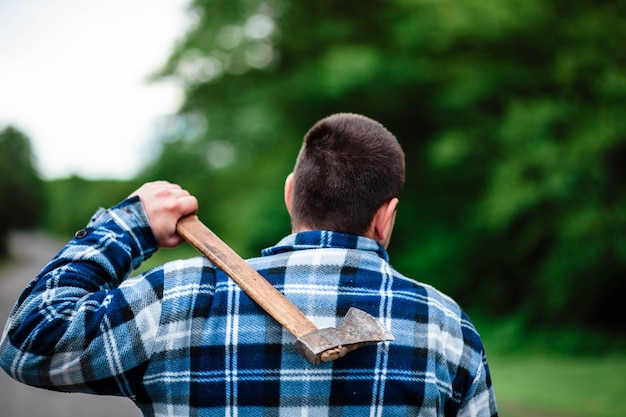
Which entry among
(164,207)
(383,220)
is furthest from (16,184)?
(383,220)

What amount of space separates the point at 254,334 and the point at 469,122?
27.1 feet

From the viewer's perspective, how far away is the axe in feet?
4.47

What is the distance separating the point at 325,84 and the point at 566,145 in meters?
4.14

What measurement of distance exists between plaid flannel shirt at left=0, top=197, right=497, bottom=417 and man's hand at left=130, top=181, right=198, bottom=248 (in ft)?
0.83

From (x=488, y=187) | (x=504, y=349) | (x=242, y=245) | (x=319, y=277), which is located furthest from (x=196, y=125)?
(x=319, y=277)

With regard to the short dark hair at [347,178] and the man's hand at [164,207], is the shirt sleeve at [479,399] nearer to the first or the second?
the short dark hair at [347,178]

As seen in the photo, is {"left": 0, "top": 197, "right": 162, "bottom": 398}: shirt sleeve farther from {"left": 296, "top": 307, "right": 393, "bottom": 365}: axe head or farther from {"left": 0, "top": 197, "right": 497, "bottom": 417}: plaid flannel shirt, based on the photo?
{"left": 296, "top": 307, "right": 393, "bottom": 365}: axe head

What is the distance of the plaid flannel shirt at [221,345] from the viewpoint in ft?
4.72

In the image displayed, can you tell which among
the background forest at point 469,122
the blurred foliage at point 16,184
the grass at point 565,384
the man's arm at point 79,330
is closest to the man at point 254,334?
the man's arm at point 79,330

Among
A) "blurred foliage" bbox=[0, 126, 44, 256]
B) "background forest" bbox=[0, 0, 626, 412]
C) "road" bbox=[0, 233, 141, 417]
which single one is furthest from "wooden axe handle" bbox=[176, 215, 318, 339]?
"blurred foliage" bbox=[0, 126, 44, 256]

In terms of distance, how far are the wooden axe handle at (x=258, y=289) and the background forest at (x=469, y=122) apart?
674 cm

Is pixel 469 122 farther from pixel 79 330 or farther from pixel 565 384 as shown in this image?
pixel 79 330

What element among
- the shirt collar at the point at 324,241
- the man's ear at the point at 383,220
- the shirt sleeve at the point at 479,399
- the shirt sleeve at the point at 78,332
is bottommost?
the shirt sleeve at the point at 479,399

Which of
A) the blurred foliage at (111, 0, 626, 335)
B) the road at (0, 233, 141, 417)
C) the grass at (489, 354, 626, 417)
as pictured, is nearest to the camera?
the grass at (489, 354, 626, 417)
